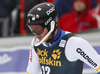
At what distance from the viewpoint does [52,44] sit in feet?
9.77

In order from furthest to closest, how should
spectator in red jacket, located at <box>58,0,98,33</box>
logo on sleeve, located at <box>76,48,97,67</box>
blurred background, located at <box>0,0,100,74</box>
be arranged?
spectator in red jacket, located at <box>58,0,98,33</box>, blurred background, located at <box>0,0,100,74</box>, logo on sleeve, located at <box>76,48,97,67</box>

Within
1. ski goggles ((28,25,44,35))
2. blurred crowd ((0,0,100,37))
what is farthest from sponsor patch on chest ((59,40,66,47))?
blurred crowd ((0,0,100,37))

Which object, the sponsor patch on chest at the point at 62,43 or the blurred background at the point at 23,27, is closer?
the sponsor patch on chest at the point at 62,43

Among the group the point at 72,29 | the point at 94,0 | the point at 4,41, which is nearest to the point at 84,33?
the point at 72,29

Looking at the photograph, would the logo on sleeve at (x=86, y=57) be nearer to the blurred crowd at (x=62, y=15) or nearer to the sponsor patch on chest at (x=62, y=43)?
the sponsor patch on chest at (x=62, y=43)

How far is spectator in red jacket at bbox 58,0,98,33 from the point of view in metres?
4.84

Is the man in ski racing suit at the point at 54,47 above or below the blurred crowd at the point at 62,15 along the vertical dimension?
above

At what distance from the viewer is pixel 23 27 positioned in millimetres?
5441

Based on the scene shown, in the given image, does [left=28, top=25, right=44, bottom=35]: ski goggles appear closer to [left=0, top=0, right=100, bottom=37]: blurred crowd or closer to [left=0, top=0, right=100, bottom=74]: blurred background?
[left=0, top=0, right=100, bottom=74]: blurred background

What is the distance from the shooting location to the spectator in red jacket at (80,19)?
15.9 ft

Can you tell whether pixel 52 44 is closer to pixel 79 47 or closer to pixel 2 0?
pixel 79 47

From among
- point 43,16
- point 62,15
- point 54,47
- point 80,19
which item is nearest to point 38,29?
point 43,16

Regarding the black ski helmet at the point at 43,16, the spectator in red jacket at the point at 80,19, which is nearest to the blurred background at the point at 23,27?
the spectator in red jacket at the point at 80,19

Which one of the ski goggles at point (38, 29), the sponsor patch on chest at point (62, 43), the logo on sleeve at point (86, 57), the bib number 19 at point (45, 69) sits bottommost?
the bib number 19 at point (45, 69)
